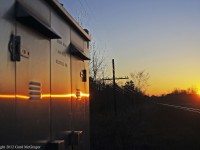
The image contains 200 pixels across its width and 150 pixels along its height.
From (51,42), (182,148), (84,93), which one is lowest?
(182,148)

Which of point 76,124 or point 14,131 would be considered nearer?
point 14,131

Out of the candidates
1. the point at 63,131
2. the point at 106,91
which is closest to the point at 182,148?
the point at 63,131

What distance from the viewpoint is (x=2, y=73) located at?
120 inches

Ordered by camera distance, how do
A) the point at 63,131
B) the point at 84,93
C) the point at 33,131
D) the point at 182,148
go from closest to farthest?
the point at 33,131 → the point at 63,131 → the point at 84,93 → the point at 182,148

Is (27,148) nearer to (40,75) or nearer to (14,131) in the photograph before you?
(14,131)

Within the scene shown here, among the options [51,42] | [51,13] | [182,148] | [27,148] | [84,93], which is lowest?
[182,148]

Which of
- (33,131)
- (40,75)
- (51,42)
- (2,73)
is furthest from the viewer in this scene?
(51,42)

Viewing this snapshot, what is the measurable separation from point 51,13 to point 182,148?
10.7m

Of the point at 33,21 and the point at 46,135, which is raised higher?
the point at 33,21

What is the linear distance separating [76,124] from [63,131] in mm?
814

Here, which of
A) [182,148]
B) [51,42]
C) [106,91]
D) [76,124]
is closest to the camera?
[51,42]

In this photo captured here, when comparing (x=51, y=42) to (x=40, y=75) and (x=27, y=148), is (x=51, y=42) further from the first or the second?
(x=27, y=148)

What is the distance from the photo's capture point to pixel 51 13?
437 cm

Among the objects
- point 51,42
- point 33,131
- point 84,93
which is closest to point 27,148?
point 33,131
